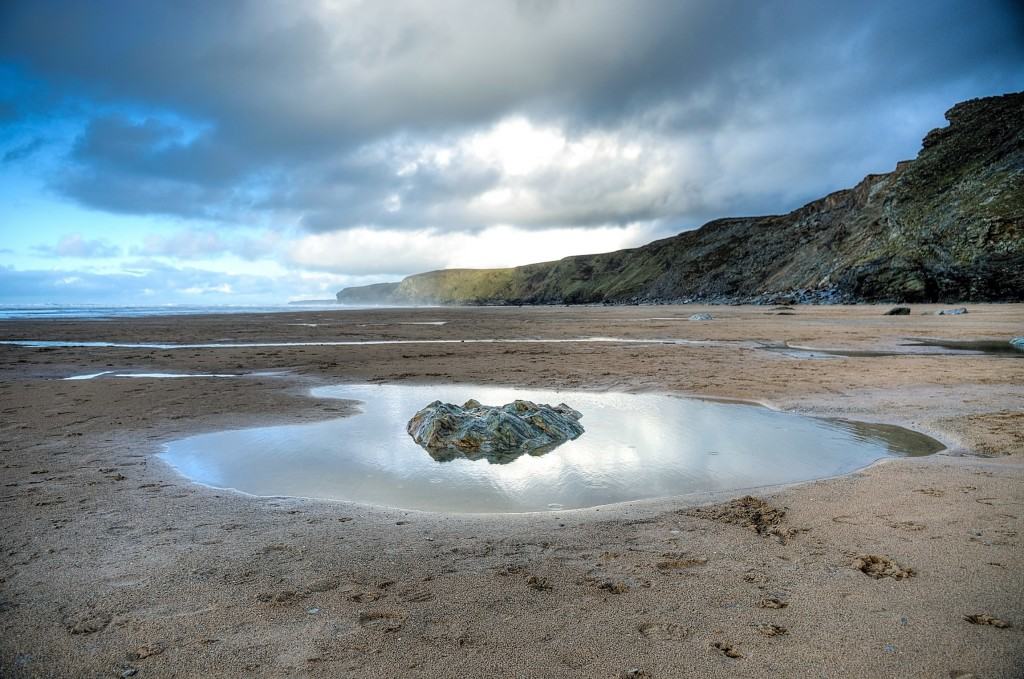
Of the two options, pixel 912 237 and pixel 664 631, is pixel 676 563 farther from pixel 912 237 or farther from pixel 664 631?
pixel 912 237

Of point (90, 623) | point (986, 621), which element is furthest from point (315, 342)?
point (986, 621)

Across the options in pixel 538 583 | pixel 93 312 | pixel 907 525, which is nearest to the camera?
pixel 538 583

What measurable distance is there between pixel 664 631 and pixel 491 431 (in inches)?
182

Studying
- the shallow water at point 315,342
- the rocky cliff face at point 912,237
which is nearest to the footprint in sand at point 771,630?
the shallow water at point 315,342

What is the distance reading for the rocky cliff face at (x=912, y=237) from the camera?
4569 centimetres

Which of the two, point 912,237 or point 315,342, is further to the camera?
point 912,237

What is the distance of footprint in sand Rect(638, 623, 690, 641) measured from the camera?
2789 mm

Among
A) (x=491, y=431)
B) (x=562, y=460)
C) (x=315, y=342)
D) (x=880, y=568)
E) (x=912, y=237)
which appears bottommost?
(x=562, y=460)

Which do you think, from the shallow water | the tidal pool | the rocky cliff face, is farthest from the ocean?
the rocky cliff face

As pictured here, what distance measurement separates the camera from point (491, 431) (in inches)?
288

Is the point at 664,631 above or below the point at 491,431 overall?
below

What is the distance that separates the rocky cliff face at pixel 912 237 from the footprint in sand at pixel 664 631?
188 ft

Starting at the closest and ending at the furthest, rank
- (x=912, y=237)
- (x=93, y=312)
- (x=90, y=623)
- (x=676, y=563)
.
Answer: (x=90, y=623), (x=676, y=563), (x=912, y=237), (x=93, y=312)

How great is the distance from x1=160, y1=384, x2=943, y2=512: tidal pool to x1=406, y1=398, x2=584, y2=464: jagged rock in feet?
0.65
